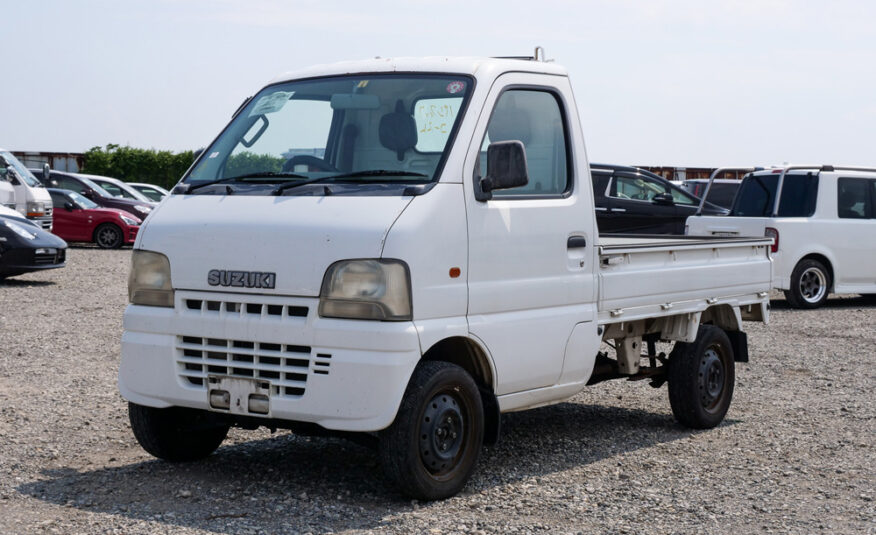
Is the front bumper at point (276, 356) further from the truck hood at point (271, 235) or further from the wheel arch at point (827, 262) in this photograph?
the wheel arch at point (827, 262)

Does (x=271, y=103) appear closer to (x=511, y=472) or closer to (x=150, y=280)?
(x=150, y=280)

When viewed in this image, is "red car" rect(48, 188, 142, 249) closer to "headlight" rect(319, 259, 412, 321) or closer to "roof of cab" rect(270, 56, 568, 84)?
"roof of cab" rect(270, 56, 568, 84)

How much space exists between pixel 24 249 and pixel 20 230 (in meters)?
0.34

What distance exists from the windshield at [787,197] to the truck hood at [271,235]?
38.6ft

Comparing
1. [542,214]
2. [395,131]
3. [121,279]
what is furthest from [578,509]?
[121,279]

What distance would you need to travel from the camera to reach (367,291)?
5.42m

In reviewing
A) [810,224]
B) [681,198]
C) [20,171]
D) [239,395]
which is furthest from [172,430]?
[20,171]

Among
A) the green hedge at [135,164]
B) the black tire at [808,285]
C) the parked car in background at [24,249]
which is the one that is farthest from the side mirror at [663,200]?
the green hedge at [135,164]

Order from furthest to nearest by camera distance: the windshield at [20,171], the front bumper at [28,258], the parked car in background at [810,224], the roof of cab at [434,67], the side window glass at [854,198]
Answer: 1. the windshield at [20,171]
2. the front bumper at [28,258]
3. the side window glass at [854,198]
4. the parked car in background at [810,224]
5. the roof of cab at [434,67]

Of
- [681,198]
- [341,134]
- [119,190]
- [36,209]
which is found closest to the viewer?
[341,134]

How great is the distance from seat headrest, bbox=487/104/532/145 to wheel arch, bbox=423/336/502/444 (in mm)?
1127

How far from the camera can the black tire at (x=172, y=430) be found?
6320mm

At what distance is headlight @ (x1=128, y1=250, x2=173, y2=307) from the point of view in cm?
593

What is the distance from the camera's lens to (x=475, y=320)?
19.3 feet
